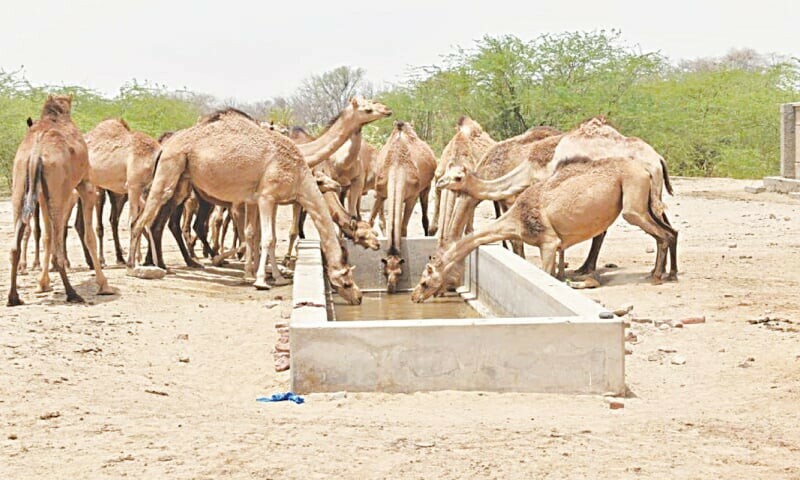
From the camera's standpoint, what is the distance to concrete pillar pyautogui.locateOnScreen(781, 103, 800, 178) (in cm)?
2553

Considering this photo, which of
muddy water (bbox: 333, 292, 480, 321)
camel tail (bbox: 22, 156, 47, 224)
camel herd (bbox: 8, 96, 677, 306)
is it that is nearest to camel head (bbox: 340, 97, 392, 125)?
camel herd (bbox: 8, 96, 677, 306)

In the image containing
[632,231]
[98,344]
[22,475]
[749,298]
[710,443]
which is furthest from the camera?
[632,231]

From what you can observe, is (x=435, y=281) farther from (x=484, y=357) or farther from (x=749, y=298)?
(x=484, y=357)

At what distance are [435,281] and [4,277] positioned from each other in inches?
188

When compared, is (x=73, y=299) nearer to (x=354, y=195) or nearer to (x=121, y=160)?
(x=121, y=160)

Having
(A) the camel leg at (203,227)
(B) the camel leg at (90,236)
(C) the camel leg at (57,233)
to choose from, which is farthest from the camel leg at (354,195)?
(C) the camel leg at (57,233)

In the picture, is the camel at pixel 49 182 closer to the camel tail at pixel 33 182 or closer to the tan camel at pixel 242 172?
the camel tail at pixel 33 182

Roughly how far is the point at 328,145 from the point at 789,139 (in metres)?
15.4

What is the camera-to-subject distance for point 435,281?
11.7 meters

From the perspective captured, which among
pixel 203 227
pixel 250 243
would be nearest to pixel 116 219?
pixel 203 227

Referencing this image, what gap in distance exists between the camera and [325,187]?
1287 centimetres

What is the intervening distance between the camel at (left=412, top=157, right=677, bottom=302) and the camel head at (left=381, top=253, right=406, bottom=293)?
3.94ft

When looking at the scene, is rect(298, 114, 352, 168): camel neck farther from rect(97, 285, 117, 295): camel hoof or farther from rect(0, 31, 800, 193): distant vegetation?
rect(0, 31, 800, 193): distant vegetation

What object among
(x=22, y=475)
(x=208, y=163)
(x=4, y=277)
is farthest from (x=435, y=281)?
(x=22, y=475)
